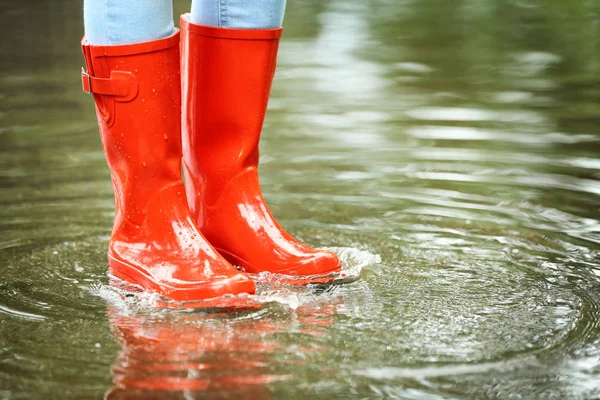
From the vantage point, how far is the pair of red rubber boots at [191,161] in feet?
5.47

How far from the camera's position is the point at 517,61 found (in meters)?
4.76

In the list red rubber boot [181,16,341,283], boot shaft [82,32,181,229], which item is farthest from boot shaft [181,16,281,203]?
boot shaft [82,32,181,229]

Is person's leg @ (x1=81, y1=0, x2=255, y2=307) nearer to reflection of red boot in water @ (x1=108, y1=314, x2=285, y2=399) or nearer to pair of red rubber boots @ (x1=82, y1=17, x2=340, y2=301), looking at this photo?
pair of red rubber boots @ (x1=82, y1=17, x2=340, y2=301)

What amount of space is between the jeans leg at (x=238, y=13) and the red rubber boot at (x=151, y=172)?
0.35ft

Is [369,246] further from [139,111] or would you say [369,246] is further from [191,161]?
[139,111]

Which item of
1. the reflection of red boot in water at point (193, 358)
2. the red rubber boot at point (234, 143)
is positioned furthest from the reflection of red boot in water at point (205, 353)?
the red rubber boot at point (234, 143)

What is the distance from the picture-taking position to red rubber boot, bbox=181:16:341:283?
5.84 ft

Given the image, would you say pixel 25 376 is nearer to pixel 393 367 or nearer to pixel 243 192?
pixel 393 367

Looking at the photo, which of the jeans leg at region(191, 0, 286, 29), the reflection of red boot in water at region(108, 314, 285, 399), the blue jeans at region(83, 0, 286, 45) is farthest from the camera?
the jeans leg at region(191, 0, 286, 29)

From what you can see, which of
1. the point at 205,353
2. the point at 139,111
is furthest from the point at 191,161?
the point at 205,353

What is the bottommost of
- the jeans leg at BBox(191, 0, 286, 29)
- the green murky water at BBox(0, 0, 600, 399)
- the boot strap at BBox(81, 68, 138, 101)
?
the green murky water at BBox(0, 0, 600, 399)

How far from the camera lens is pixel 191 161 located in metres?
1.88

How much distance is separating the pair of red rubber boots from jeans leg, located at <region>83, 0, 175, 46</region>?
0.06ft

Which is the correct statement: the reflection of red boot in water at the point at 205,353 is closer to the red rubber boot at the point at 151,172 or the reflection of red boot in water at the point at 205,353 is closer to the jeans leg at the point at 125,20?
the red rubber boot at the point at 151,172
